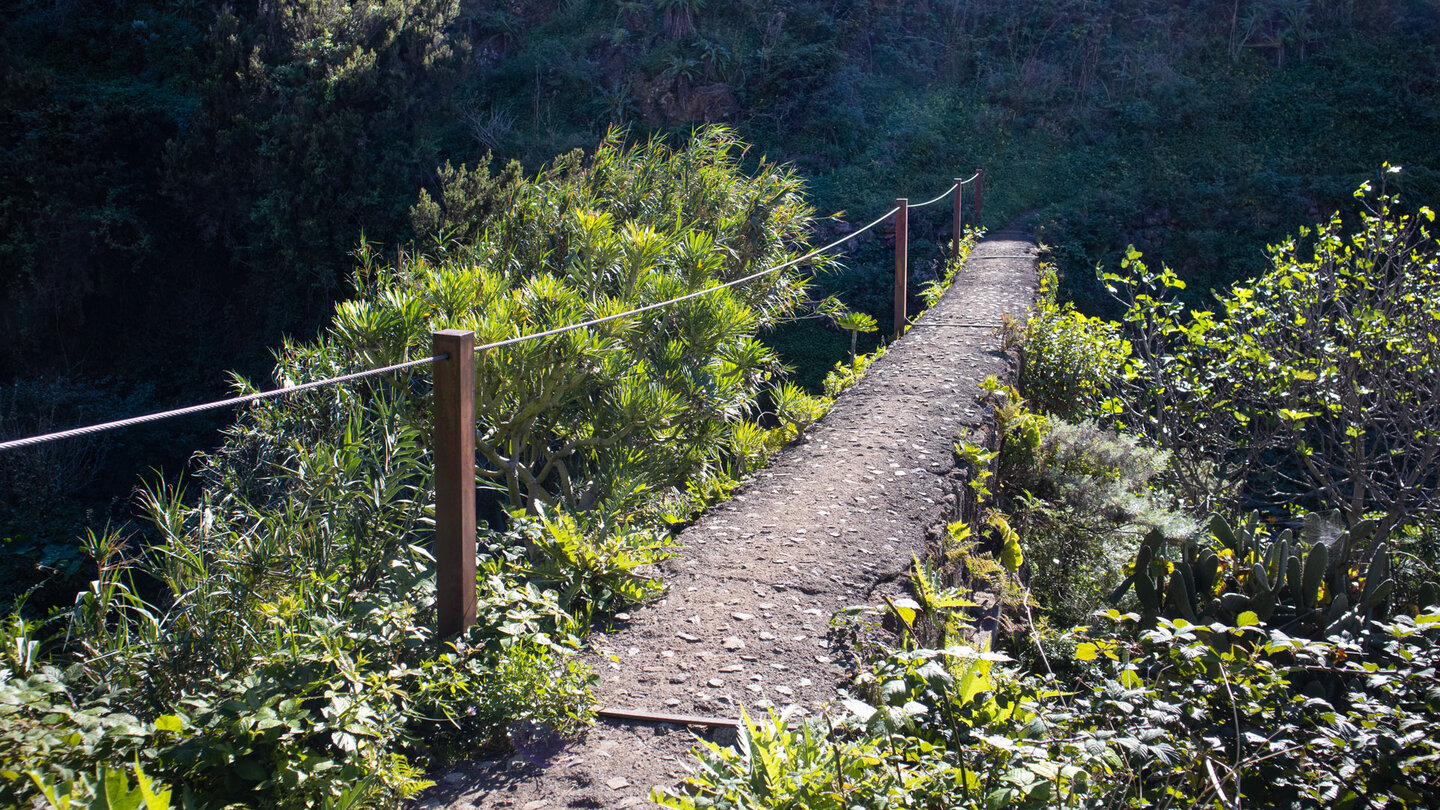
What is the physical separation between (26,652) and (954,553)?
9.59ft

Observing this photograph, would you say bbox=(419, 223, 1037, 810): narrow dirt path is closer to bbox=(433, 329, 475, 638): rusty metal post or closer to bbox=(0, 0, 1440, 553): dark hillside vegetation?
bbox=(433, 329, 475, 638): rusty metal post

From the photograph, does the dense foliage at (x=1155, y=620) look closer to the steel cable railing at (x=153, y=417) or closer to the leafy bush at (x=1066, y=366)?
the leafy bush at (x=1066, y=366)

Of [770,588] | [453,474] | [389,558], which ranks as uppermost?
[453,474]

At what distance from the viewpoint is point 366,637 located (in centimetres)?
229

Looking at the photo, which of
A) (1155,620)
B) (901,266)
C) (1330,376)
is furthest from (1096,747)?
(901,266)

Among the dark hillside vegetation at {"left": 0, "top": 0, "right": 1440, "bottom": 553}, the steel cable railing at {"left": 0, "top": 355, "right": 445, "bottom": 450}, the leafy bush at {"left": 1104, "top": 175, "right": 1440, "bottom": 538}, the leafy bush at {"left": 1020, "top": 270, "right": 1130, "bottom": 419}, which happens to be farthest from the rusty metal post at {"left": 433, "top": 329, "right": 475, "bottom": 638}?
the dark hillside vegetation at {"left": 0, "top": 0, "right": 1440, "bottom": 553}

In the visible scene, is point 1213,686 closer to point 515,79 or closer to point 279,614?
point 279,614

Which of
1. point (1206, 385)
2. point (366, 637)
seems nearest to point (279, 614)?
point (366, 637)

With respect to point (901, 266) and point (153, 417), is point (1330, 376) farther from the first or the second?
point (153, 417)

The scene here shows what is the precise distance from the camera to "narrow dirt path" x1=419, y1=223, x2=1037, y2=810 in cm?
217

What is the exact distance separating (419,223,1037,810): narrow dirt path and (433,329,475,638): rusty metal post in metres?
0.46

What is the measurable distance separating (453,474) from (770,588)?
1.21 m

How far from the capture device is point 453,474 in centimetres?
244

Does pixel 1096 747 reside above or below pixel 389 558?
above
